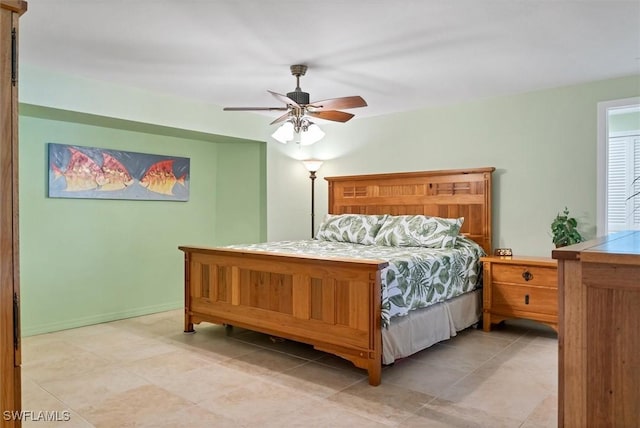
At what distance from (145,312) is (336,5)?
3885 mm

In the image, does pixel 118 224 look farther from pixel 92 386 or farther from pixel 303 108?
pixel 303 108

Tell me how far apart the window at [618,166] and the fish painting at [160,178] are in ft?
14.4

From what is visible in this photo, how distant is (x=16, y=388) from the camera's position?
110 centimetres

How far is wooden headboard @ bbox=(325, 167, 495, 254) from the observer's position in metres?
4.53

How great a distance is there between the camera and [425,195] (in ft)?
16.1

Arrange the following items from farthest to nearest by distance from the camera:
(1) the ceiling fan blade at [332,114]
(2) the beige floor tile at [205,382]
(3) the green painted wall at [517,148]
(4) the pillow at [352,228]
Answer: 1. (4) the pillow at [352,228]
2. (3) the green painted wall at [517,148]
3. (1) the ceiling fan blade at [332,114]
4. (2) the beige floor tile at [205,382]

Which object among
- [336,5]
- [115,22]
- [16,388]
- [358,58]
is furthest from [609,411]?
[115,22]

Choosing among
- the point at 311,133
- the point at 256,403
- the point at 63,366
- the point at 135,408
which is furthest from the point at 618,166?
the point at 63,366

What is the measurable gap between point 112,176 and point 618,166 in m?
5.17

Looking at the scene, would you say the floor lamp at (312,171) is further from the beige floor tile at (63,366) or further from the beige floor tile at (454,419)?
the beige floor tile at (454,419)

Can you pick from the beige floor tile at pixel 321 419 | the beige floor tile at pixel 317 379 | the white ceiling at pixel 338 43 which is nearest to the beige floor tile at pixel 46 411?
the beige floor tile at pixel 321 419

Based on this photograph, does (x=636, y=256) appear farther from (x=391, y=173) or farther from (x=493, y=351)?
(x=391, y=173)

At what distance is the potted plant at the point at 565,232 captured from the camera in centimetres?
383

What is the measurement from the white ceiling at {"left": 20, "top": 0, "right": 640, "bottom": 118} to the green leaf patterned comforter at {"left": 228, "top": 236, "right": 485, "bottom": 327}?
152 centimetres
